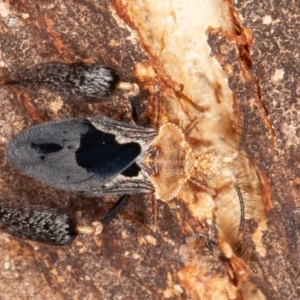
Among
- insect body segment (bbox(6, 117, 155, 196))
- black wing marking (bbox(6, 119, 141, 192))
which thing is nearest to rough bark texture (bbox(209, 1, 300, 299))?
insect body segment (bbox(6, 117, 155, 196))

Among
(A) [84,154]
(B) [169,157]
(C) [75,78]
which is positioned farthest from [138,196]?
(C) [75,78]

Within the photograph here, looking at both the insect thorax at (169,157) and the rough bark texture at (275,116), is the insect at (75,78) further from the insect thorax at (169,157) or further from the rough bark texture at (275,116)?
the rough bark texture at (275,116)

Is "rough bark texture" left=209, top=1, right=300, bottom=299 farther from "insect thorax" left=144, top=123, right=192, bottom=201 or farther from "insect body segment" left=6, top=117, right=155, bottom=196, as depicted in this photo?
"insect body segment" left=6, top=117, right=155, bottom=196

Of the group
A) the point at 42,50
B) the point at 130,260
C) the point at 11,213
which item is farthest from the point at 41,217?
the point at 42,50

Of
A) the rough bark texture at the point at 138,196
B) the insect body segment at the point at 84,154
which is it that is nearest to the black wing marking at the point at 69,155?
the insect body segment at the point at 84,154

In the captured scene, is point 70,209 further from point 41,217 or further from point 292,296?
point 292,296

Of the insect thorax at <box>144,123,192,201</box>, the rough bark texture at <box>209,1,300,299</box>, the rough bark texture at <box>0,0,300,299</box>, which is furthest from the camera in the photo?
the insect thorax at <box>144,123,192,201</box>
